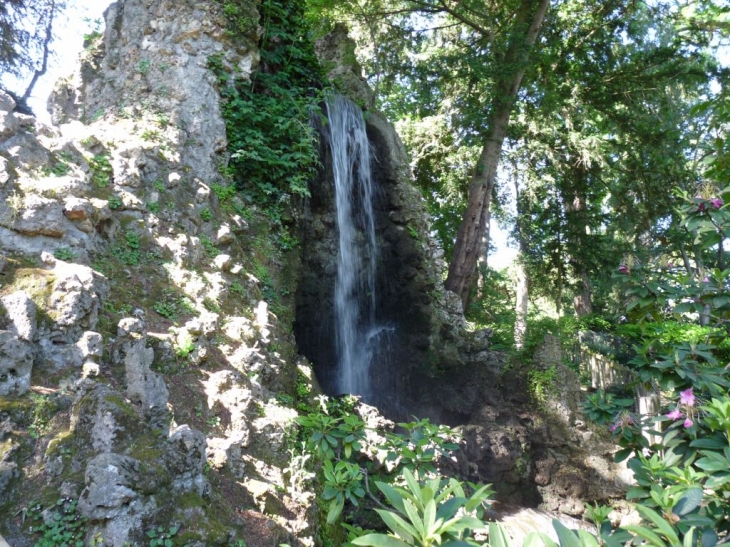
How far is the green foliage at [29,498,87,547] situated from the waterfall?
631cm

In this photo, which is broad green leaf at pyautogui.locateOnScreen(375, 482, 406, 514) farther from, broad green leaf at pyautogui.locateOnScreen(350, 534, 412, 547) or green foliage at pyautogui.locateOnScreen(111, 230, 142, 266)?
green foliage at pyautogui.locateOnScreen(111, 230, 142, 266)

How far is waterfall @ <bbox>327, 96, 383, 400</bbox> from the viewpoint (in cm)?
916

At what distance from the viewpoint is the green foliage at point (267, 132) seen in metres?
7.18

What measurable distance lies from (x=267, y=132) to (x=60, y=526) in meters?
5.94

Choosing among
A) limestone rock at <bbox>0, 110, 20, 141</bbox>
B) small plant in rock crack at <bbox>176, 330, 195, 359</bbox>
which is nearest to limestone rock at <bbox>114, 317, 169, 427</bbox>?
small plant in rock crack at <bbox>176, 330, 195, 359</bbox>

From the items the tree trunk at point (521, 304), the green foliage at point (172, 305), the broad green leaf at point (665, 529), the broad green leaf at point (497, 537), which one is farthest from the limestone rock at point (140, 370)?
the tree trunk at point (521, 304)

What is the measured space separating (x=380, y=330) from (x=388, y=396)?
4.16ft

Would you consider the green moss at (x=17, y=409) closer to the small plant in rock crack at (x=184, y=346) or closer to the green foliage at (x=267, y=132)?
the small plant in rock crack at (x=184, y=346)

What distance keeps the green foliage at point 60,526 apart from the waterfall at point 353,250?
6310 millimetres

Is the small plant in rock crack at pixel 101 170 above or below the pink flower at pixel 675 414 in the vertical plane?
above

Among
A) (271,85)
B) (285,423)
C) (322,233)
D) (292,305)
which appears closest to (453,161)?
(322,233)

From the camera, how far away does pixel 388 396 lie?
9.27 meters

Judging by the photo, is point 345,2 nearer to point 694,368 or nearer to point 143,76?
point 143,76

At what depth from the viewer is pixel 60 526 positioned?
8.80 ft
